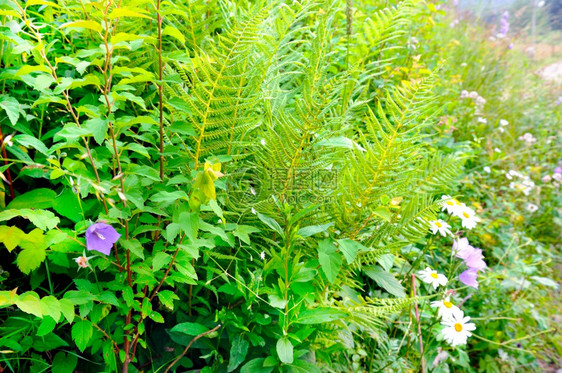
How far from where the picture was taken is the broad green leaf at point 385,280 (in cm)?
110

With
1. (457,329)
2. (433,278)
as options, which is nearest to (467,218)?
(433,278)

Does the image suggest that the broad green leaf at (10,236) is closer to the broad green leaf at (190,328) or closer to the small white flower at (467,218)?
the broad green leaf at (190,328)

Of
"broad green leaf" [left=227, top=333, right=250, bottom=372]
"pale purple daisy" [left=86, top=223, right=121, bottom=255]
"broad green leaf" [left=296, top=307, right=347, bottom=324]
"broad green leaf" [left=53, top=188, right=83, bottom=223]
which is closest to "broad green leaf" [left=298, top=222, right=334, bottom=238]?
"broad green leaf" [left=296, top=307, right=347, bottom=324]

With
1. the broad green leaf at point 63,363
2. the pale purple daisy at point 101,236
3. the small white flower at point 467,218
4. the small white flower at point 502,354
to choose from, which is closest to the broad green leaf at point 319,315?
the pale purple daisy at point 101,236

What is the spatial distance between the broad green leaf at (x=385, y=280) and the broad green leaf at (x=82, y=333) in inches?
27.3

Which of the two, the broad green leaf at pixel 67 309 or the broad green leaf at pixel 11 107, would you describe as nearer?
the broad green leaf at pixel 67 309

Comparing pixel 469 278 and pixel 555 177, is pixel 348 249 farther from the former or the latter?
pixel 555 177

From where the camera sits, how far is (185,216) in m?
0.79

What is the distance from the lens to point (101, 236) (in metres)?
0.80

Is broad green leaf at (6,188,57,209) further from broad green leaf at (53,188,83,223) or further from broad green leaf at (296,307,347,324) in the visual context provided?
broad green leaf at (296,307,347,324)

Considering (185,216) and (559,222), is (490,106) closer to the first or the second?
(559,222)

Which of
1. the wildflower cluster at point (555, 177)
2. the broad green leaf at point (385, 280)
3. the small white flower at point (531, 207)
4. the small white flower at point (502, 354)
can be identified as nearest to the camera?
the broad green leaf at point (385, 280)

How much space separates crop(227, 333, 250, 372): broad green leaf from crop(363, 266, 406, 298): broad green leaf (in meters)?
0.38

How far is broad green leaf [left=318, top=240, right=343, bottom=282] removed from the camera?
92 cm
